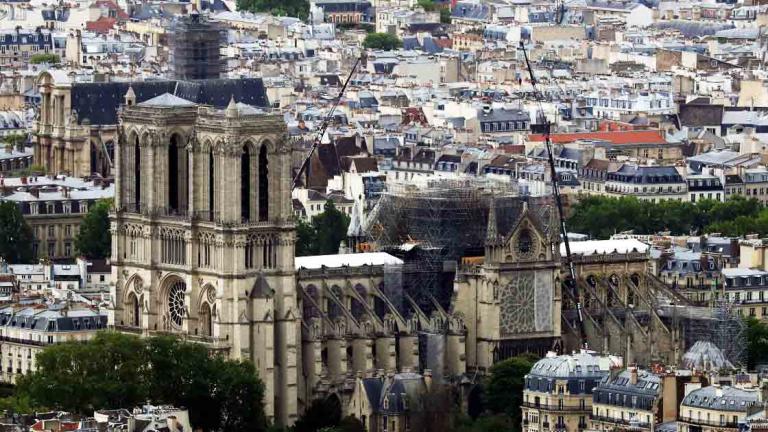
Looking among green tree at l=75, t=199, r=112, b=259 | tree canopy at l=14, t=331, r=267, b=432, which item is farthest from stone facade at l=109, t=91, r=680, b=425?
green tree at l=75, t=199, r=112, b=259

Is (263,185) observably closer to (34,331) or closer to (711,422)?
(34,331)

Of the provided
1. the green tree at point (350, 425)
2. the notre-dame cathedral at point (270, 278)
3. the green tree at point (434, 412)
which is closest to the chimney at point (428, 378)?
the green tree at point (434, 412)

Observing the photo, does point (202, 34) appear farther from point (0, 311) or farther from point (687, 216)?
point (0, 311)

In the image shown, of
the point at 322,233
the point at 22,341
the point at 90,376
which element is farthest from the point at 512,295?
the point at 322,233

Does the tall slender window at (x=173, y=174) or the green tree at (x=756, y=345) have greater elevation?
the tall slender window at (x=173, y=174)

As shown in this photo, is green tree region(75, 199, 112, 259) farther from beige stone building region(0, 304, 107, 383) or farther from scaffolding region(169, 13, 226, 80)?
beige stone building region(0, 304, 107, 383)

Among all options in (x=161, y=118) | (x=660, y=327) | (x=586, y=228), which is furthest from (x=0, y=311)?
(x=586, y=228)

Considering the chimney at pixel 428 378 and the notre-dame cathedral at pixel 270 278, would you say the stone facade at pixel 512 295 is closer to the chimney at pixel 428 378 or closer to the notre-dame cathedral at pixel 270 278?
the notre-dame cathedral at pixel 270 278
